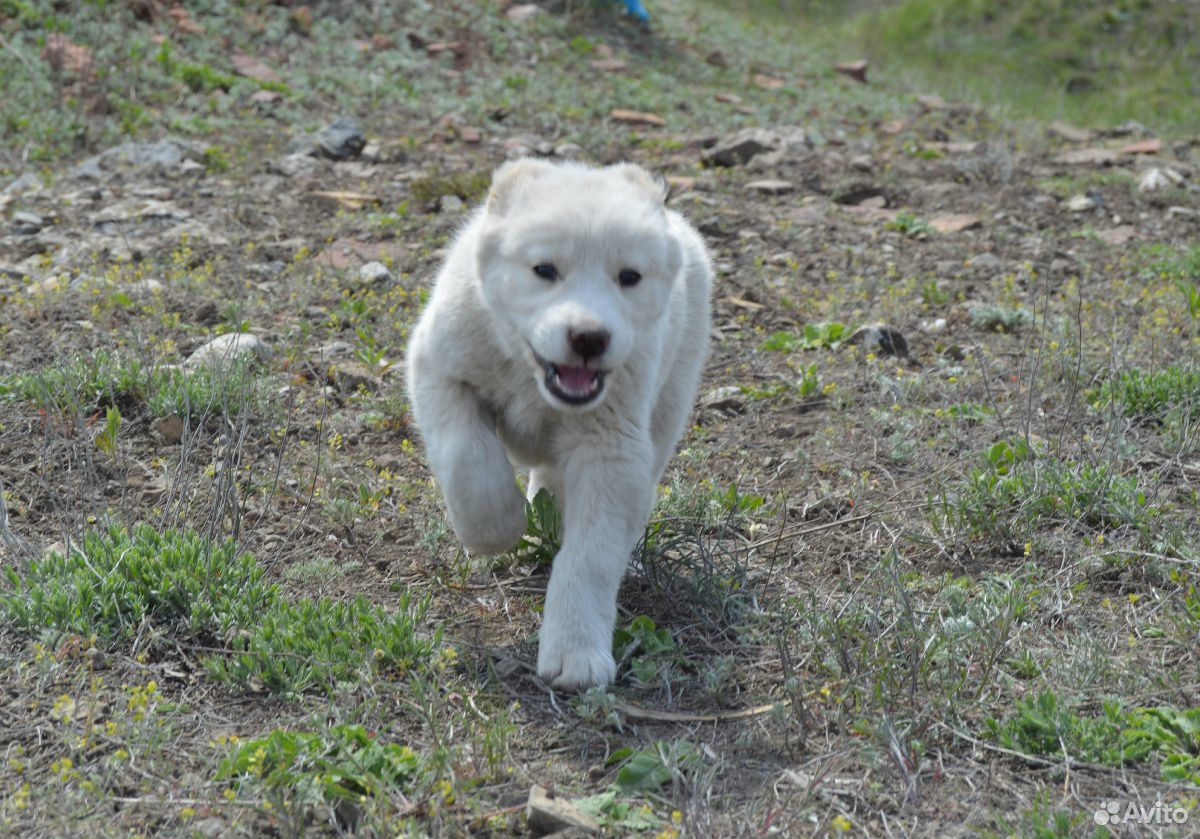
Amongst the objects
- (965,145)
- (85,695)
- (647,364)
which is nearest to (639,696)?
(647,364)

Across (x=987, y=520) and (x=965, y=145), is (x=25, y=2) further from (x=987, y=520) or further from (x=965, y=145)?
(x=987, y=520)

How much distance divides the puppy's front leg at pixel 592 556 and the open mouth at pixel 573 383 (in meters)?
0.23

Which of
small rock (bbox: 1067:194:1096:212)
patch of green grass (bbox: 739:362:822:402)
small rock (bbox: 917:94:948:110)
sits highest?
patch of green grass (bbox: 739:362:822:402)

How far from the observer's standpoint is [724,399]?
591 cm

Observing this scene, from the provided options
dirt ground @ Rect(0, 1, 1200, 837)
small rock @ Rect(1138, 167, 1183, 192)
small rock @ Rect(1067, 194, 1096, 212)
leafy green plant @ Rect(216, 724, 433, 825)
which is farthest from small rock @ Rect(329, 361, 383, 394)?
small rock @ Rect(1138, 167, 1183, 192)

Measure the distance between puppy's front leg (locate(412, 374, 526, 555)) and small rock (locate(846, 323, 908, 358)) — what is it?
2.95 meters

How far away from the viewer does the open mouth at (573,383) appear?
3.75 metres

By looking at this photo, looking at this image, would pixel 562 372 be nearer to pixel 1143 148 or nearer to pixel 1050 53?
pixel 1143 148

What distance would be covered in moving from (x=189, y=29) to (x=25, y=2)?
137cm

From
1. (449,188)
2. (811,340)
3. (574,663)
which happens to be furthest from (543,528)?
(449,188)

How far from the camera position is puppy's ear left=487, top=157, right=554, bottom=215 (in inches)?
162

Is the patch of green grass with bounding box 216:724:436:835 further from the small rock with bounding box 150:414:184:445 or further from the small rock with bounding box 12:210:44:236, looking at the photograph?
the small rock with bounding box 12:210:44:236

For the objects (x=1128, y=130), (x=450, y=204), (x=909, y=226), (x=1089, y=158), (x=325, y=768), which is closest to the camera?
(x=325, y=768)

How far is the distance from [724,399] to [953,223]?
140 inches
